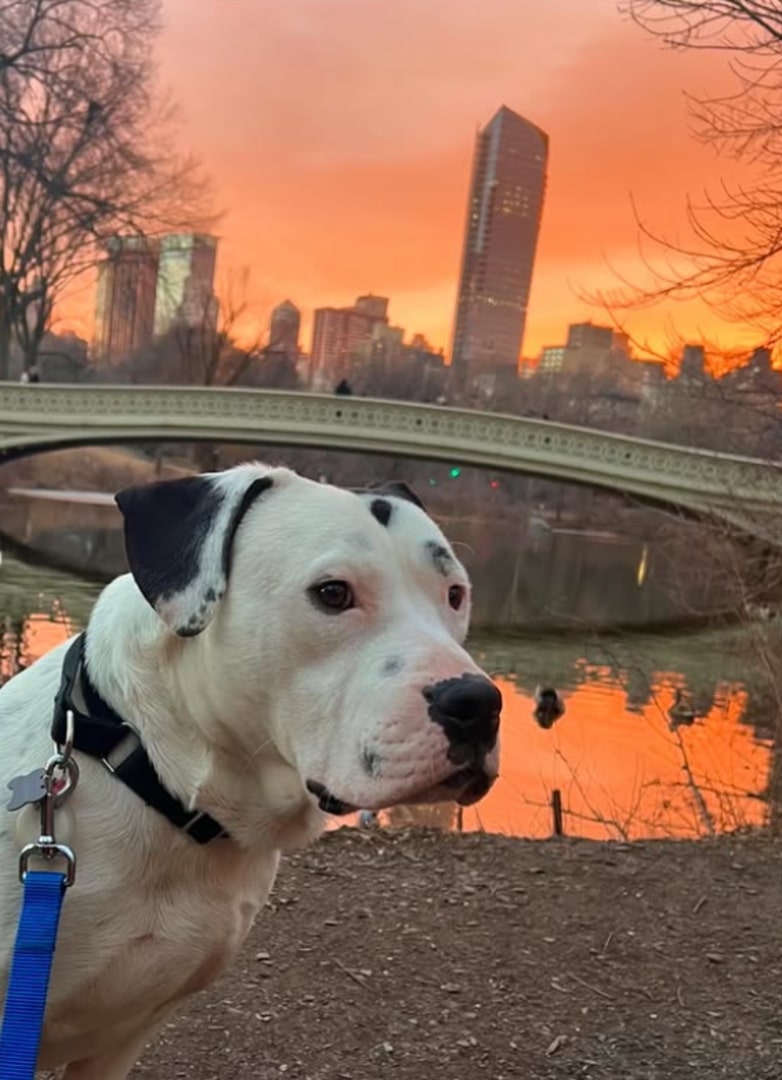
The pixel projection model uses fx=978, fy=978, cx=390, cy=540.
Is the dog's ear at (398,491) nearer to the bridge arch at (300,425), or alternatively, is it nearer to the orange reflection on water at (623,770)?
the orange reflection on water at (623,770)

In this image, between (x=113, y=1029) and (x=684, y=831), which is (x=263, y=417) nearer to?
(x=684, y=831)

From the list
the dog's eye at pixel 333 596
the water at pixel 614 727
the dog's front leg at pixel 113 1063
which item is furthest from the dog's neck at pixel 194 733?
the water at pixel 614 727

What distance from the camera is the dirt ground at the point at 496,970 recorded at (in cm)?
341

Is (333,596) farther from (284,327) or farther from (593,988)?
(284,327)

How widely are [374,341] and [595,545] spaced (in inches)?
678

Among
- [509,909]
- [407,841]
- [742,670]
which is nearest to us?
[509,909]

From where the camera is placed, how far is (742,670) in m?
16.6

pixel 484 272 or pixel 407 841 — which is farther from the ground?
pixel 484 272

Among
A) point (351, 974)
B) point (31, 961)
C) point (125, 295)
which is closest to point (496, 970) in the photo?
point (351, 974)

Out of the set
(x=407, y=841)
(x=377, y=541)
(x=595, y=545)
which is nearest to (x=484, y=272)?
(x=595, y=545)

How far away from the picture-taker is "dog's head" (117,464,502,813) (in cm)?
174

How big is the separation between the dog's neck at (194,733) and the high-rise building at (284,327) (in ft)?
155

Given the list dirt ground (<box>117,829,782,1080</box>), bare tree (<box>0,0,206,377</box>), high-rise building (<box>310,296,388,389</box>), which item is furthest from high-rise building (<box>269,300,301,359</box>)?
dirt ground (<box>117,829,782,1080</box>)

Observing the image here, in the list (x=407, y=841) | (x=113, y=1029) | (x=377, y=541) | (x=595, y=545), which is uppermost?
(x=377, y=541)
